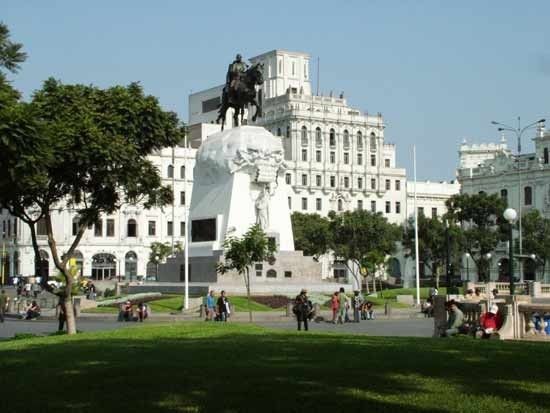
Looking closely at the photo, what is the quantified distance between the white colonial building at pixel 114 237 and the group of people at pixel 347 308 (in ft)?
197

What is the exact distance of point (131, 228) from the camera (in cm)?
11256

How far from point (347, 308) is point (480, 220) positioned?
190ft

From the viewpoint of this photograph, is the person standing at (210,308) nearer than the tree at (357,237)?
Yes

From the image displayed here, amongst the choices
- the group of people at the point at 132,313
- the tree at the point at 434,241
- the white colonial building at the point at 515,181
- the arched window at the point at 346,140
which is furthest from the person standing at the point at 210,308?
the arched window at the point at 346,140

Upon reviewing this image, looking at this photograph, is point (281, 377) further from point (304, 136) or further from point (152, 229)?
point (304, 136)

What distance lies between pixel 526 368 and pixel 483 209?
85.8 meters

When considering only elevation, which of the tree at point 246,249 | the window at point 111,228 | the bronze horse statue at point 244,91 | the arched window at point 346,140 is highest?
the arched window at point 346,140

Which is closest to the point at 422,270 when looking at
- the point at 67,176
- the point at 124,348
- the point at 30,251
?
the point at 30,251

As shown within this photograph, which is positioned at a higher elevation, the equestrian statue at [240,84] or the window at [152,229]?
the equestrian statue at [240,84]

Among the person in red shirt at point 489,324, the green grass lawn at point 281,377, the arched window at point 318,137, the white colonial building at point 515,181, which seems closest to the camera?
the green grass lawn at point 281,377

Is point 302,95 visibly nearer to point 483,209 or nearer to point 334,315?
point 483,209

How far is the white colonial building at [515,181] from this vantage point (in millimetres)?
106625

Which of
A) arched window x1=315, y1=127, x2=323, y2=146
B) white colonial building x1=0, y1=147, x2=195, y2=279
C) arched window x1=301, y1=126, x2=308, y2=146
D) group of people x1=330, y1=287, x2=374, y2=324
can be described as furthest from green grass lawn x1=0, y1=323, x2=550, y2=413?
arched window x1=315, y1=127, x2=323, y2=146

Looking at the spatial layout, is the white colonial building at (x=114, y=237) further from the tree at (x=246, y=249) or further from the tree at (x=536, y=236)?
the tree at (x=246, y=249)
